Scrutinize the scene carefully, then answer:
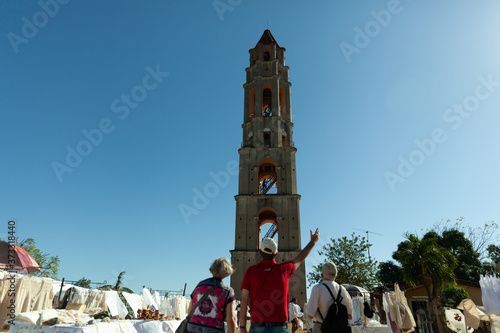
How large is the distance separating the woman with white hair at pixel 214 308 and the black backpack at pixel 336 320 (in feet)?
4.67

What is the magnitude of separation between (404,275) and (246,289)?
17789mm

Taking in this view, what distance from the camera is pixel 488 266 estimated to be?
33.6m

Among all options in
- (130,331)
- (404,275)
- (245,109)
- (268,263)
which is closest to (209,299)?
(268,263)

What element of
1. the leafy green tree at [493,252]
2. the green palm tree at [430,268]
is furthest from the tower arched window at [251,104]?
the leafy green tree at [493,252]

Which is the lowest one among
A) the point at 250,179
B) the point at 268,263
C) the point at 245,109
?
the point at 268,263

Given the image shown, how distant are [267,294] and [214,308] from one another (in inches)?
24.4

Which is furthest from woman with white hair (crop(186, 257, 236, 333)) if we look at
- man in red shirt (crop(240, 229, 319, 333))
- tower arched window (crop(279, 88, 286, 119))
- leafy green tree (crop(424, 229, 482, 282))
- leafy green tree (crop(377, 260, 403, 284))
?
leafy green tree (crop(424, 229, 482, 282))

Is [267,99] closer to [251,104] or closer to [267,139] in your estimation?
[251,104]

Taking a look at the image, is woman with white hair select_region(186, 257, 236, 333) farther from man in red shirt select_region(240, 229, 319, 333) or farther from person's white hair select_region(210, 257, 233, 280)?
man in red shirt select_region(240, 229, 319, 333)

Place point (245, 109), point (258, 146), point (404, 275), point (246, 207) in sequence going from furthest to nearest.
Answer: point (245, 109) → point (258, 146) → point (246, 207) → point (404, 275)

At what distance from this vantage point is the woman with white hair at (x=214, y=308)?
3.50 meters

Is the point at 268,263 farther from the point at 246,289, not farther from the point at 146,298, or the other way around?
the point at 146,298

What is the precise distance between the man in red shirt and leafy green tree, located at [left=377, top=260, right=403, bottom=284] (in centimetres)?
3460

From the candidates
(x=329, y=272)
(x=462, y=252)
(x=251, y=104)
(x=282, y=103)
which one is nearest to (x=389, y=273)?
(x=462, y=252)
